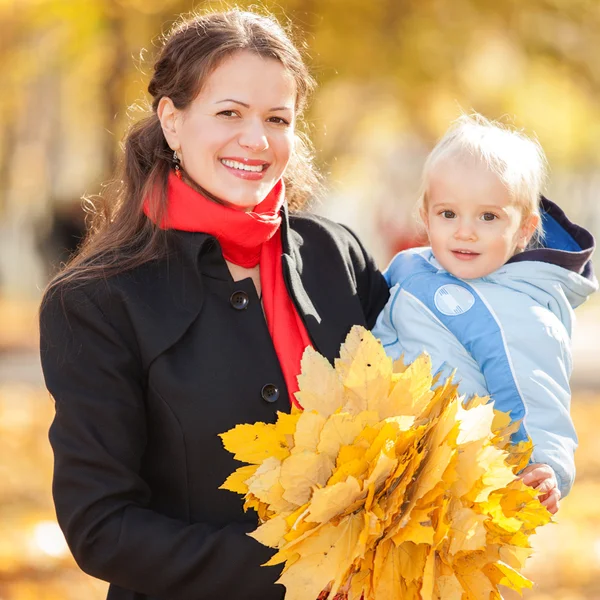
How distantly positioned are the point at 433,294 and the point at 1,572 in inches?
147

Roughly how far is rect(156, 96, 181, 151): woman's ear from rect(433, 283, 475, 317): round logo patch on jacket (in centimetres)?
87

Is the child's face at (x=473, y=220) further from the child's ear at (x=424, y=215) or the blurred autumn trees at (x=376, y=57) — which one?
the blurred autumn trees at (x=376, y=57)

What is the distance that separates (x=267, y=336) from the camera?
2.77 m

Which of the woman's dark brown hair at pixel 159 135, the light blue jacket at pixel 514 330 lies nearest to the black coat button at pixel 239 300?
the woman's dark brown hair at pixel 159 135

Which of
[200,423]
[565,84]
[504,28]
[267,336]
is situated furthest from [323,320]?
[565,84]

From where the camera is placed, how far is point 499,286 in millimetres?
2938

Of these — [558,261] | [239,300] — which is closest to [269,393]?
[239,300]

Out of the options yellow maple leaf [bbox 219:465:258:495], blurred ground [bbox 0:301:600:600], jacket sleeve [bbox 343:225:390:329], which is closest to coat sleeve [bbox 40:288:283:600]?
yellow maple leaf [bbox 219:465:258:495]

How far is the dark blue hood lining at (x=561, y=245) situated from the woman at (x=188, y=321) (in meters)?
0.57

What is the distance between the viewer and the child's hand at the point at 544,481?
100.0 inches

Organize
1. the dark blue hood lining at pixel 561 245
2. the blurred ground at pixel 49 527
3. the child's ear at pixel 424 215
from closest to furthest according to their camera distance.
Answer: the dark blue hood lining at pixel 561 245
the child's ear at pixel 424 215
the blurred ground at pixel 49 527

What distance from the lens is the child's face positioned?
2938 millimetres

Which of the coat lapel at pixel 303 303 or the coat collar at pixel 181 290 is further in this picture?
the coat lapel at pixel 303 303

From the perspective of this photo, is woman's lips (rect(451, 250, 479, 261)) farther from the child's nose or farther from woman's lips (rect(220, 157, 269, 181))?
woman's lips (rect(220, 157, 269, 181))
